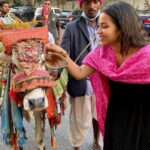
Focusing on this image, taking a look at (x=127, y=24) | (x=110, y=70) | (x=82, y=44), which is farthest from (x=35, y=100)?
(x=82, y=44)

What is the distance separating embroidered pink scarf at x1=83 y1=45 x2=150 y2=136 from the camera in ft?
7.49

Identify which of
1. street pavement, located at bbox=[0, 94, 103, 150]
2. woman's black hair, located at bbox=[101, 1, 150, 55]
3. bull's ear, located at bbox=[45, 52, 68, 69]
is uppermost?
woman's black hair, located at bbox=[101, 1, 150, 55]

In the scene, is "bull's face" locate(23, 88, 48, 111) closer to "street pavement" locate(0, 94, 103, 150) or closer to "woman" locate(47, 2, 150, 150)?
"woman" locate(47, 2, 150, 150)

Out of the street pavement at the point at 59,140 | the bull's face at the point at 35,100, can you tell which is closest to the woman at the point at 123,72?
the bull's face at the point at 35,100

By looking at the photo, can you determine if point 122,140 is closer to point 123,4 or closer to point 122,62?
point 122,62

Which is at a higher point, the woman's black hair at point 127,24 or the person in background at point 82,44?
the woman's black hair at point 127,24

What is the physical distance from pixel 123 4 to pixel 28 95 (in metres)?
0.93

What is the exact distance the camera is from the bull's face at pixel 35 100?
85.9 inches

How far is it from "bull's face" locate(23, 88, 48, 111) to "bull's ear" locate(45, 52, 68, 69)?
38 centimetres

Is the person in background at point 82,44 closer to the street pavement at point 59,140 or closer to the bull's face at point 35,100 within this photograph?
the street pavement at point 59,140

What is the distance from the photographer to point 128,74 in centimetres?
231

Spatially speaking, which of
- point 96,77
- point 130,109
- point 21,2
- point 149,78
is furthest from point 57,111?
point 21,2

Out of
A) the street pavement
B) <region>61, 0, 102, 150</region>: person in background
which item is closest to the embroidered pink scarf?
<region>61, 0, 102, 150</region>: person in background

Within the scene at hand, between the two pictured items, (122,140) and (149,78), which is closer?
(149,78)
